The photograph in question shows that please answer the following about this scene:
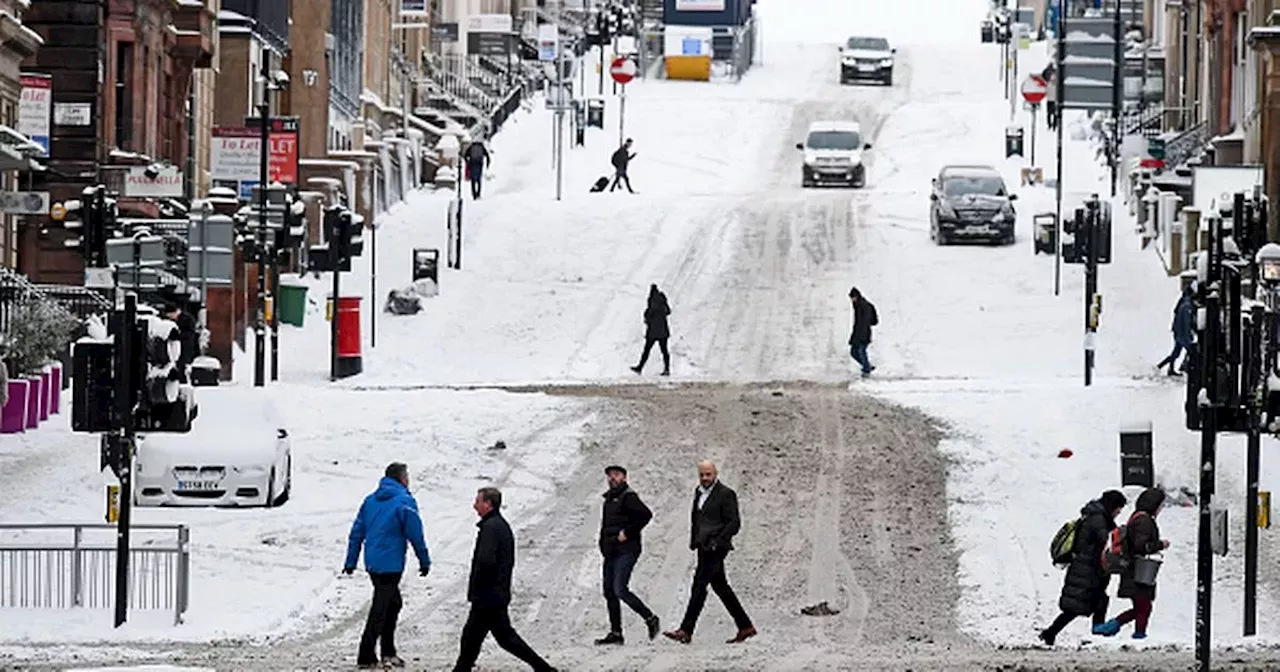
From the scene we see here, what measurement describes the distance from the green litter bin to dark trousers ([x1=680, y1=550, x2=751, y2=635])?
25.8 metres

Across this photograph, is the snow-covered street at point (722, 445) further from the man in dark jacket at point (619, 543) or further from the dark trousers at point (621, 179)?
the dark trousers at point (621, 179)

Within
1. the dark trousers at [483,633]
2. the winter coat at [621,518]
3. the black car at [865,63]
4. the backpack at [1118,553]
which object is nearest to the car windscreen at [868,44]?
the black car at [865,63]

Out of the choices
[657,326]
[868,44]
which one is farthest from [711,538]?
[868,44]


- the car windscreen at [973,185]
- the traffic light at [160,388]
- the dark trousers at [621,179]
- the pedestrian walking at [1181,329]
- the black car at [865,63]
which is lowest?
the traffic light at [160,388]

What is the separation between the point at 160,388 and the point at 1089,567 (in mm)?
7647

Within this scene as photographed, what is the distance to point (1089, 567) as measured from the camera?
82.7 feet

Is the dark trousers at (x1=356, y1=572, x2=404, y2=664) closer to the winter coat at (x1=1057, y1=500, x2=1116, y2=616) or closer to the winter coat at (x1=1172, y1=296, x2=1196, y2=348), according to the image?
the winter coat at (x1=1057, y1=500, x2=1116, y2=616)

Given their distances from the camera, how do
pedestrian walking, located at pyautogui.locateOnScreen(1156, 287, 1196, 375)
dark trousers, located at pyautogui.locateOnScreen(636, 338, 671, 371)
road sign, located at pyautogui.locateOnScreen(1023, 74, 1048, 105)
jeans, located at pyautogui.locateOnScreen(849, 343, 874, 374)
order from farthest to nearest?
road sign, located at pyautogui.locateOnScreen(1023, 74, 1048, 105)
dark trousers, located at pyautogui.locateOnScreen(636, 338, 671, 371)
jeans, located at pyautogui.locateOnScreen(849, 343, 874, 374)
pedestrian walking, located at pyautogui.locateOnScreen(1156, 287, 1196, 375)

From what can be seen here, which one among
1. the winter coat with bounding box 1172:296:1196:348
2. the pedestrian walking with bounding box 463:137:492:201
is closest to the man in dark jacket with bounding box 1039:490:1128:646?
the winter coat with bounding box 1172:296:1196:348

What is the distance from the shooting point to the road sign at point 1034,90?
245 feet

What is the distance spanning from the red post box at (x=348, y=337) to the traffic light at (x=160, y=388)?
769 inches

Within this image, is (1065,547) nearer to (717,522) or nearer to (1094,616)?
(1094,616)

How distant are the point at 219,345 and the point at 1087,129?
1578 inches

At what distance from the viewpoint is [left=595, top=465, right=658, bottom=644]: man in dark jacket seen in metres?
24.8
